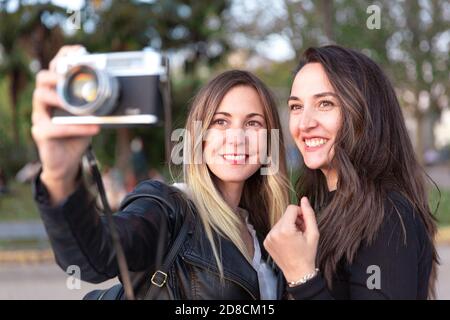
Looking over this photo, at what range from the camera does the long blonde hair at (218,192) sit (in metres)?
1.95

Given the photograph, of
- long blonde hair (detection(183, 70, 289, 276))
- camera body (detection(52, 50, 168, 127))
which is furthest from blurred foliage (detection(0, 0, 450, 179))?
camera body (detection(52, 50, 168, 127))

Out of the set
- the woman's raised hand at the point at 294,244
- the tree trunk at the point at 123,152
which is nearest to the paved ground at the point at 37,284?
the woman's raised hand at the point at 294,244

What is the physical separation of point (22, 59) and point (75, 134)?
1393cm

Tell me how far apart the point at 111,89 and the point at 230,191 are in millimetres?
972

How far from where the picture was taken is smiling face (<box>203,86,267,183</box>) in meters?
2.11

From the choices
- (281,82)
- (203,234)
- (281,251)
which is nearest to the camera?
(281,251)

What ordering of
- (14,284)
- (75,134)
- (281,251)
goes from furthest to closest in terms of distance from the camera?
1. (14,284)
2. (281,251)
3. (75,134)

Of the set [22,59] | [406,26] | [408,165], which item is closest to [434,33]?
[406,26]

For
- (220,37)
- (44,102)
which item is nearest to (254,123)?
(44,102)

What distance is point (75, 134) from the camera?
1271 millimetres

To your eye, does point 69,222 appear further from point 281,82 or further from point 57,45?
point 281,82

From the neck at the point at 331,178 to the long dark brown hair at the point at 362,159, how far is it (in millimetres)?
73

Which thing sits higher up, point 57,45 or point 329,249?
point 57,45

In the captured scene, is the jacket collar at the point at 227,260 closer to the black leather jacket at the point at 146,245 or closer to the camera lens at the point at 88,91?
the black leather jacket at the point at 146,245
